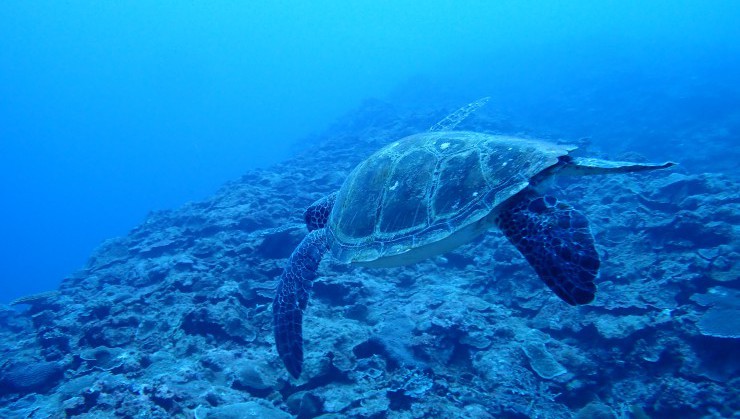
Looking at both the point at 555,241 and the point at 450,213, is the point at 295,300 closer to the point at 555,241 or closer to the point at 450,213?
the point at 450,213

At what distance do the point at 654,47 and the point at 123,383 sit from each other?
64.4 meters

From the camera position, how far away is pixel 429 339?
5086 millimetres

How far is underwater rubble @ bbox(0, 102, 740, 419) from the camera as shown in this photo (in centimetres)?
409

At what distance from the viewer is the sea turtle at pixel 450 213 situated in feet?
9.90

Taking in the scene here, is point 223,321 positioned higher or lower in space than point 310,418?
higher

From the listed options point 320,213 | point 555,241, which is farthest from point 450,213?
point 320,213

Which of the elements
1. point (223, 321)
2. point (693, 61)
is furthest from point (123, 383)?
point (693, 61)

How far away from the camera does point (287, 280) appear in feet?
16.0

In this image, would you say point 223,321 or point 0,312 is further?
point 0,312

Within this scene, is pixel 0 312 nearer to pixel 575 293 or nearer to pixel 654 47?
pixel 575 293

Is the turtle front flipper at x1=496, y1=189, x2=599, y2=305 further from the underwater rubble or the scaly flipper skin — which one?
the scaly flipper skin

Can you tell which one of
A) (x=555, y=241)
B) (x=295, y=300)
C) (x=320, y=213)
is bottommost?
(x=295, y=300)

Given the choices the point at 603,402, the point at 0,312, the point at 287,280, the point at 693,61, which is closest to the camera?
the point at 603,402

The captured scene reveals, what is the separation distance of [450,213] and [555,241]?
3.45ft
